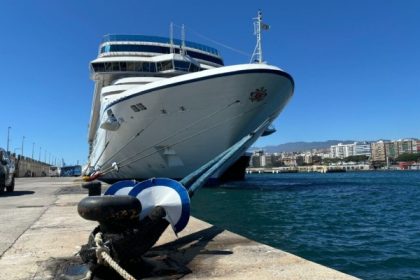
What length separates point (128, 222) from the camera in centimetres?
Answer: 378

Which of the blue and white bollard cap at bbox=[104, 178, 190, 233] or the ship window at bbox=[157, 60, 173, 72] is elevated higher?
the ship window at bbox=[157, 60, 173, 72]

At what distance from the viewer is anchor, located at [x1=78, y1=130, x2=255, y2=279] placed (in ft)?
11.6

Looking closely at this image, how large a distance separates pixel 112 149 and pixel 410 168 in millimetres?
150104

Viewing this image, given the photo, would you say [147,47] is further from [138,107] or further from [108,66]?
[138,107]

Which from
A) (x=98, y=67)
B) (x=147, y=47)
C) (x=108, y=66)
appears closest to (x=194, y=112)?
(x=108, y=66)

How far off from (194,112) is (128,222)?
16346mm

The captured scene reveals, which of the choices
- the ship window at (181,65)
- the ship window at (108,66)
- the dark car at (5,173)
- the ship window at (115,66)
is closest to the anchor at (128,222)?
the dark car at (5,173)

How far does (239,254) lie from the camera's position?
15.0 ft

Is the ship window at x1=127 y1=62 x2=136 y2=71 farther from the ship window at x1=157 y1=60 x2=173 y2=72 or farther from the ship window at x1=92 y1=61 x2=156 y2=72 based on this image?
the ship window at x1=157 y1=60 x2=173 y2=72

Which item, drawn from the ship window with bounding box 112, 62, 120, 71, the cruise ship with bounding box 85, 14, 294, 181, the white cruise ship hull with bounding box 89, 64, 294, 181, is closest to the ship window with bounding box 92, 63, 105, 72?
the ship window with bounding box 112, 62, 120, 71

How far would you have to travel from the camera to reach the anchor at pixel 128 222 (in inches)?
139

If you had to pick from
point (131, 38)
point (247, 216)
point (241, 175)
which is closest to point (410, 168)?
point (241, 175)

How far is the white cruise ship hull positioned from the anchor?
45.9 ft

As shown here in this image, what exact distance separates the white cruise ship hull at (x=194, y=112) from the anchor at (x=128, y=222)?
14.0 m
